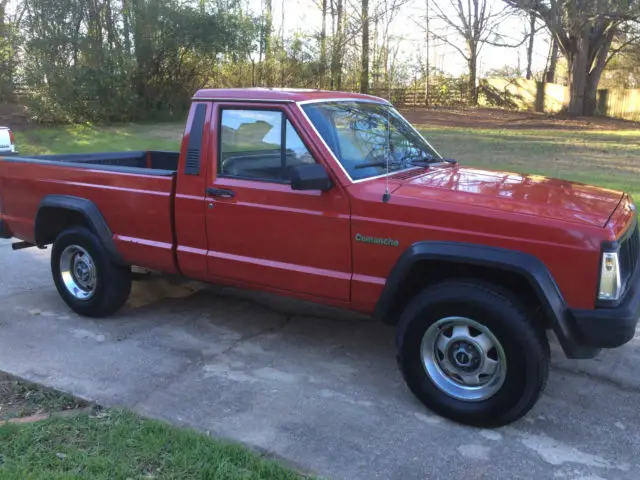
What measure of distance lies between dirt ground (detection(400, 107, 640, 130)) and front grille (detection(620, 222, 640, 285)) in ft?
72.3

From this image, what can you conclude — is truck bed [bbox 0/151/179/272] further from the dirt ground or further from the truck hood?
the dirt ground

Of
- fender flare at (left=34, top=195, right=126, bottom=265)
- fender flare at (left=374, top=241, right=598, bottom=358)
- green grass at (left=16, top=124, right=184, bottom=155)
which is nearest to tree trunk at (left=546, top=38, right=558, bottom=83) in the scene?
green grass at (left=16, top=124, right=184, bottom=155)

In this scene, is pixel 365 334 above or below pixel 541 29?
below

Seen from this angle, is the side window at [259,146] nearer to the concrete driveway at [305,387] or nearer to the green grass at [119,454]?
the concrete driveway at [305,387]

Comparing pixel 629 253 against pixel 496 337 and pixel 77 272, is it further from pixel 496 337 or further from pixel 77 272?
pixel 77 272

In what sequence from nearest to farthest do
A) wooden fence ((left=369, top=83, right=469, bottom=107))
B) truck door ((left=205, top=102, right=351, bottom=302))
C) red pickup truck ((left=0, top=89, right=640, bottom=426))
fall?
red pickup truck ((left=0, top=89, right=640, bottom=426)) < truck door ((left=205, top=102, right=351, bottom=302)) < wooden fence ((left=369, top=83, right=469, bottom=107))

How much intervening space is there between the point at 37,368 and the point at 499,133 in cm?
2019

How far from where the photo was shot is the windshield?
414cm

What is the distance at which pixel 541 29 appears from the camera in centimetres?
2467

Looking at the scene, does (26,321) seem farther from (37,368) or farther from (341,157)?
(341,157)

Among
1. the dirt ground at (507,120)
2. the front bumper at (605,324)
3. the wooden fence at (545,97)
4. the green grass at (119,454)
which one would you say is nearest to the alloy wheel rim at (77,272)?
the green grass at (119,454)

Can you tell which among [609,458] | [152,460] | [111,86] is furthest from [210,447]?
[111,86]

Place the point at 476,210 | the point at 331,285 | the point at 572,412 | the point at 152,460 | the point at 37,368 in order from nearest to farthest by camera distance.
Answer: the point at 152,460 → the point at 476,210 → the point at 572,412 → the point at 331,285 → the point at 37,368

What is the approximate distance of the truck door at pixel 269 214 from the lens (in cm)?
400
